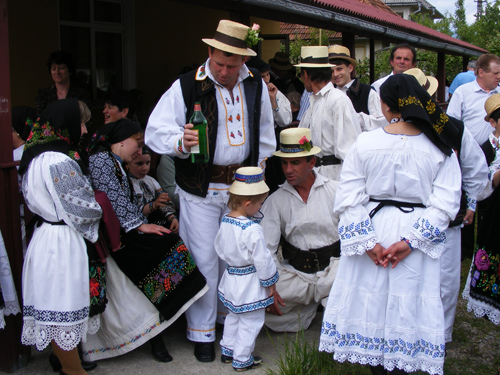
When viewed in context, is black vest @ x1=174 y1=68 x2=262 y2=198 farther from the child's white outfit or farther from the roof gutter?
the roof gutter

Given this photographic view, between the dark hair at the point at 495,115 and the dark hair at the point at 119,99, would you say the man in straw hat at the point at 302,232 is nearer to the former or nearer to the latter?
the dark hair at the point at 495,115

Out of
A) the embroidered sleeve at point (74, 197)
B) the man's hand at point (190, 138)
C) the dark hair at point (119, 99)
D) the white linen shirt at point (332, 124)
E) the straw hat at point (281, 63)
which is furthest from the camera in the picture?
the straw hat at point (281, 63)

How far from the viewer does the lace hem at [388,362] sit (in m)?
2.85

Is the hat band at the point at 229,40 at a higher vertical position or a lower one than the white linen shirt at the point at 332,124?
higher

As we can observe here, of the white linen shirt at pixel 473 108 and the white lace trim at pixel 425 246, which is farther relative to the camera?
the white linen shirt at pixel 473 108

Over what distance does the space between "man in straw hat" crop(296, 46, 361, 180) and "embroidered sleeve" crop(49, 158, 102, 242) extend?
81.7 inches

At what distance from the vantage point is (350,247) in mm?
2961

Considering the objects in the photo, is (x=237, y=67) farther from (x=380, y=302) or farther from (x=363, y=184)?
(x=380, y=302)

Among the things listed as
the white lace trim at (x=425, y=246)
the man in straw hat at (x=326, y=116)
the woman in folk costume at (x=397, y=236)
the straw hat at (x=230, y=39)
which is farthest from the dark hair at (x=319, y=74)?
the white lace trim at (x=425, y=246)

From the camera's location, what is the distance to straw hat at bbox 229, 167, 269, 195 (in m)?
3.54

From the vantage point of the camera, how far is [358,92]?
555 centimetres

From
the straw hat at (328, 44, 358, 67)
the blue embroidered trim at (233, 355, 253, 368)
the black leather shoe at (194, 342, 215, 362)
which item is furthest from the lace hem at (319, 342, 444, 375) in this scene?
the straw hat at (328, 44, 358, 67)

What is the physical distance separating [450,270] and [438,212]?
2.54ft

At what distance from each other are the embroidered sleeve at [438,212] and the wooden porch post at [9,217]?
7.64 feet
